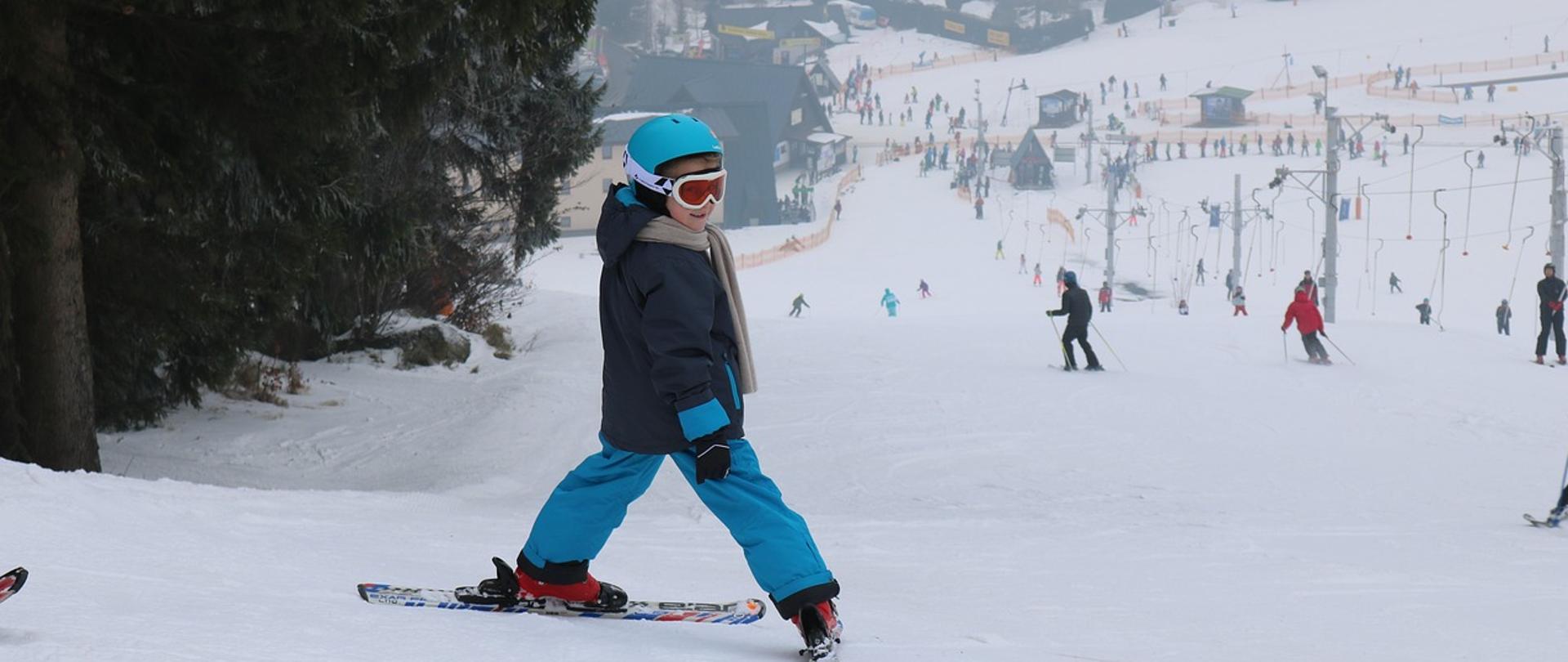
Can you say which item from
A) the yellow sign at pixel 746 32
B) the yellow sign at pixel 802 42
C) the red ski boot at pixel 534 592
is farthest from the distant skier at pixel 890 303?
the yellow sign at pixel 802 42

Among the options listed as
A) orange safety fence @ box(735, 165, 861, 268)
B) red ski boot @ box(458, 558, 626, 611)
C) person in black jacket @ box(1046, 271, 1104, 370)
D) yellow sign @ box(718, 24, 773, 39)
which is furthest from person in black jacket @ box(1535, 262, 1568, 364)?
yellow sign @ box(718, 24, 773, 39)

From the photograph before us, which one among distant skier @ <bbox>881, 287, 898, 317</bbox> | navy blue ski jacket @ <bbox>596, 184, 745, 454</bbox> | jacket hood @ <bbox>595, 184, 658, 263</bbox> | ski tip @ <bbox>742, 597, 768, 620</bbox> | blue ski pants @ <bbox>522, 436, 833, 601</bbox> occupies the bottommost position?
distant skier @ <bbox>881, 287, 898, 317</bbox>

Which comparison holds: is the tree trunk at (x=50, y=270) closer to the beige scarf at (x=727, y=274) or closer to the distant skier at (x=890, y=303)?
the beige scarf at (x=727, y=274)

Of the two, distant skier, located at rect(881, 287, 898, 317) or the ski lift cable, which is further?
the ski lift cable

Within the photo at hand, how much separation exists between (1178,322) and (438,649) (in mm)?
20528

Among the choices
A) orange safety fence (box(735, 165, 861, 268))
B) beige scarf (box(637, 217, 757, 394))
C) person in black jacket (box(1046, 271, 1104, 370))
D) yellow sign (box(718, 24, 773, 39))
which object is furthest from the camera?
yellow sign (box(718, 24, 773, 39))

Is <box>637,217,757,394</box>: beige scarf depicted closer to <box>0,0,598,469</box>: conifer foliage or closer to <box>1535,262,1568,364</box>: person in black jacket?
<box>0,0,598,469</box>: conifer foliage

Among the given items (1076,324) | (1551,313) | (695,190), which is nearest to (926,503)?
(695,190)

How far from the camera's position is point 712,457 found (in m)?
3.50

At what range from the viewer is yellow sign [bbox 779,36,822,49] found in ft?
391

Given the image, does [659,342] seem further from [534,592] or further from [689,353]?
[534,592]

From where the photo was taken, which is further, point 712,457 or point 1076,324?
point 1076,324

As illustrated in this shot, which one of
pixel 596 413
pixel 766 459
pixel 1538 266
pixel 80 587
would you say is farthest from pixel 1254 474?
pixel 1538 266

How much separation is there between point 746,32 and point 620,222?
376 feet
